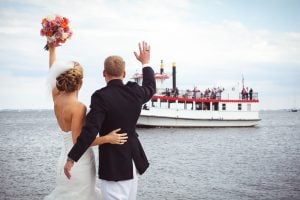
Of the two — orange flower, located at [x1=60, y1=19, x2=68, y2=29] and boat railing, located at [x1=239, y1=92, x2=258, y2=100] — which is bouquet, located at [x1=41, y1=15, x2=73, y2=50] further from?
boat railing, located at [x1=239, y1=92, x2=258, y2=100]

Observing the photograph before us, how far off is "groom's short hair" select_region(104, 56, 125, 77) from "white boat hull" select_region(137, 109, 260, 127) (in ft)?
112

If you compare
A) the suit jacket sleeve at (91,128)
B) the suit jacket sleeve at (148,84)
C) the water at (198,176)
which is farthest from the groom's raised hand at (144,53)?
the water at (198,176)

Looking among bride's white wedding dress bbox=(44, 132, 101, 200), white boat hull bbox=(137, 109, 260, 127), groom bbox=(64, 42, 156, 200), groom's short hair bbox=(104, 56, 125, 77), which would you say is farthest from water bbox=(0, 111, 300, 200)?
white boat hull bbox=(137, 109, 260, 127)

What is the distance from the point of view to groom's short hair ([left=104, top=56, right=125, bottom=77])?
3160mm

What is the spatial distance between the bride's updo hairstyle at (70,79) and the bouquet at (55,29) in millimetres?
566

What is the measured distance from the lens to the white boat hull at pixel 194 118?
38.2 meters

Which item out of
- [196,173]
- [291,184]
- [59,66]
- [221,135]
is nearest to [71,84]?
[59,66]

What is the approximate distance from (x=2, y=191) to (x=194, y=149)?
16.0m

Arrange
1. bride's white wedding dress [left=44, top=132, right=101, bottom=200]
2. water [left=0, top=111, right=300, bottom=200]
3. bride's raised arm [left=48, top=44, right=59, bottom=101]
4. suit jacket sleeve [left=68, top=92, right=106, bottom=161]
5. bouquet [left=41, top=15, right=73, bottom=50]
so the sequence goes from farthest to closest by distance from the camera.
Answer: water [left=0, top=111, right=300, bottom=200] < bouquet [left=41, top=15, right=73, bottom=50] < bride's raised arm [left=48, top=44, right=59, bottom=101] < bride's white wedding dress [left=44, top=132, right=101, bottom=200] < suit jacket sleeve [left=68, top=92, right=106, bottom=161]

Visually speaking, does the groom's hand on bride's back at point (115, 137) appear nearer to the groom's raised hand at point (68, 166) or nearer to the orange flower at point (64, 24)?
the groom's raised hand at point (68, 166)

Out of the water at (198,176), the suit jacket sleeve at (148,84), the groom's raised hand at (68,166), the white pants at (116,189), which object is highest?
the suit jacket sleeve at (148,84)

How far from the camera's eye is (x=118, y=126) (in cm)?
322

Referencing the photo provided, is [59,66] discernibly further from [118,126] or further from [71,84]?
[118,126]

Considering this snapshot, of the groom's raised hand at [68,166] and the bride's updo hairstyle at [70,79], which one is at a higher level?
the bride's updo hairstyle at [70,79]
